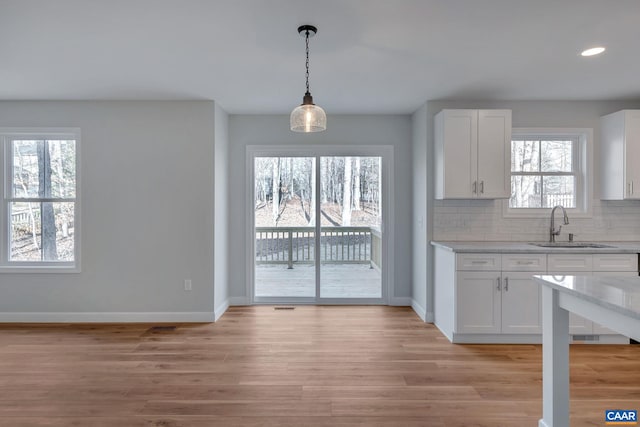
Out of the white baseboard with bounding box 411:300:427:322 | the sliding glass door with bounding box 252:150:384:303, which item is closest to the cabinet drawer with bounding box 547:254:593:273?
the white baseboard with bounding box 411:300:427:322

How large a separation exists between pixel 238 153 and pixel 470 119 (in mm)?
2955

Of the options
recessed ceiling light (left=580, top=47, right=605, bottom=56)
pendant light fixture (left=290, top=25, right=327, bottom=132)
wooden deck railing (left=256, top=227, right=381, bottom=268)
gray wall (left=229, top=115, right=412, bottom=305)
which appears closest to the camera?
pendant light fixture (left=290, top=25, right=327, bottom=132)

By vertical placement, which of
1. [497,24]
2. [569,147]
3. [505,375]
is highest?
[497,24]

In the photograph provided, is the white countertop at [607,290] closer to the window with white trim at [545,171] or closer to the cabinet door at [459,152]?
the cabinet door at [459,152]

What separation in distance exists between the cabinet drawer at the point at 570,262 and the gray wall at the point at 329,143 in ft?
5.95

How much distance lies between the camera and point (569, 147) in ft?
15.0

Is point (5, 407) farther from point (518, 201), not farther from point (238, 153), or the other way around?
point (518, 201)

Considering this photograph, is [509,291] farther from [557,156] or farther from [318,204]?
[318,204]

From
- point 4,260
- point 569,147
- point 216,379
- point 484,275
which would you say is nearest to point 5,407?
point 216,379

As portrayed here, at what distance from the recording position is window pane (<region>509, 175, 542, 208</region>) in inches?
181

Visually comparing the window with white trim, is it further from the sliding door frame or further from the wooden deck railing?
the wooden deck railing

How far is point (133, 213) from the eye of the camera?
450cm

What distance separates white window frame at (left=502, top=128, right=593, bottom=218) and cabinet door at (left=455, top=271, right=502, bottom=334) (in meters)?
1.14

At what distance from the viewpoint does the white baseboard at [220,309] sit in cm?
455
